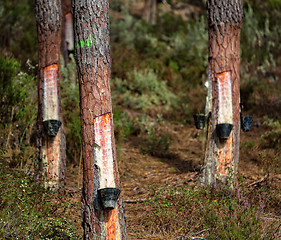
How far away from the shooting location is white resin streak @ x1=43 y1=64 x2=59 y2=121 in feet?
16.7

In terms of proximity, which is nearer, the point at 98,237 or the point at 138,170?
the point at 98,237

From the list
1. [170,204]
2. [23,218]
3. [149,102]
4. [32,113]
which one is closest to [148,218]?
[170,204]

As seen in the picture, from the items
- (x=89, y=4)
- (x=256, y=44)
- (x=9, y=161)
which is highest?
(x=256, y=44)

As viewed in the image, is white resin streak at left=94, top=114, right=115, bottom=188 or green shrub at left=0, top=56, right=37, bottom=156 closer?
white resin streak at left=94, top=114, right=115, bottom=188

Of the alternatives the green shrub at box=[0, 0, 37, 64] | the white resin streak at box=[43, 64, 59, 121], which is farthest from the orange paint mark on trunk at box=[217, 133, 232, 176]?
the green shrub at box=[0, 0, 37, 64]

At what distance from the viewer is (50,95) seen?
509 centimetres

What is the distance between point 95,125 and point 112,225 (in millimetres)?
965

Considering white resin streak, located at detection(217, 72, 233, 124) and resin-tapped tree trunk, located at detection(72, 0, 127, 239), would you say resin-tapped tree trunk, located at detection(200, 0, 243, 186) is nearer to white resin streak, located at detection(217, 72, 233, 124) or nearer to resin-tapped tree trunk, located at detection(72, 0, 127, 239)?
white resin streak, located at detection(217, 72, 233, 124)

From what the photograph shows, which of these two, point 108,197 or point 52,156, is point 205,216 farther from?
point 52,156

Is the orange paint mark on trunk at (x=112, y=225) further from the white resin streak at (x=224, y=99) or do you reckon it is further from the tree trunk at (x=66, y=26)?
the tree trunk at (x=66, y=26)

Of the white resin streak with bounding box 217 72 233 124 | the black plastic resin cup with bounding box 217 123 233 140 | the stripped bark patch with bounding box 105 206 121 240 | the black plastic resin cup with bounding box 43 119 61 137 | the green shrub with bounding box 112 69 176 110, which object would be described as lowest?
the stripped bark patch with bounding box 105 206 121 240

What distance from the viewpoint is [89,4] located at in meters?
3.61

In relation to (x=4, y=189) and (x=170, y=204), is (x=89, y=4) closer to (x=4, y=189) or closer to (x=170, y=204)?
(x=4, y=189)

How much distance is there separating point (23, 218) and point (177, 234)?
157cm
